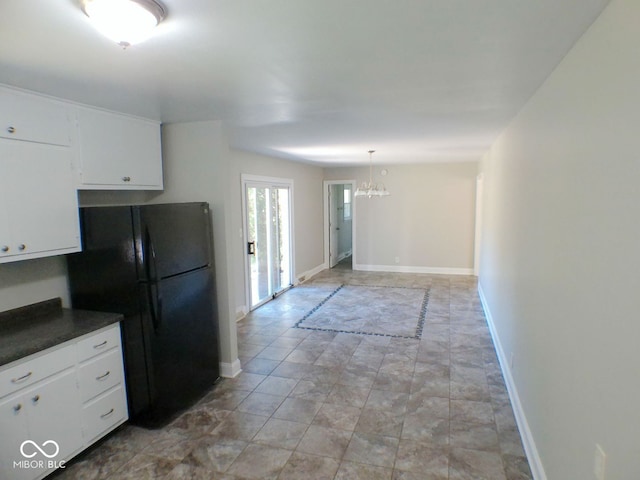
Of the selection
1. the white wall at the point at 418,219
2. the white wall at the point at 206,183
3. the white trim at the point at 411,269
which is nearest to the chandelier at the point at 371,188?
the white wall at the point at 418,219

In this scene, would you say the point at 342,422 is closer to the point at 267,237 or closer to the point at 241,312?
the point at 241,312

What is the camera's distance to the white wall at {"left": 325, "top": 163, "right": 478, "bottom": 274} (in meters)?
7.64

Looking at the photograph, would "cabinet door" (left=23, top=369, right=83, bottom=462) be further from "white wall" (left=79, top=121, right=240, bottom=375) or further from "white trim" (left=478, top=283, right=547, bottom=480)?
"white trim" (left=478, top=283, right=547, bottom=480)

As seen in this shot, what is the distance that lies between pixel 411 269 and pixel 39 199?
6912 millimetres

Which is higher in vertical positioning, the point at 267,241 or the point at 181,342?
the point at 267,241

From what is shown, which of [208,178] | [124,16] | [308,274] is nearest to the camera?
[124,16]

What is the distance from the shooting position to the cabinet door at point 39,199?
88.3 inches

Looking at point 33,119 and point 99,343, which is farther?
point 99,343

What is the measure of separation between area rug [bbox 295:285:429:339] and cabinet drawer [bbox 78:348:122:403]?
2485 millimetres

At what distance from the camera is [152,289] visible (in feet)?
8.73

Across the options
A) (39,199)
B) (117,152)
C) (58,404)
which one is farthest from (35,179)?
(58,404)

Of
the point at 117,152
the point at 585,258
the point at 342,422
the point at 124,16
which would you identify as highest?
the point at 124,16

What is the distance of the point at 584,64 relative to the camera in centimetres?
158

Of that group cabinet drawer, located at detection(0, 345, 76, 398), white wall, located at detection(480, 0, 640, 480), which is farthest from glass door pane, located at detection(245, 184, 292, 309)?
white wall, located at detection(480, 0, 640, 480)
